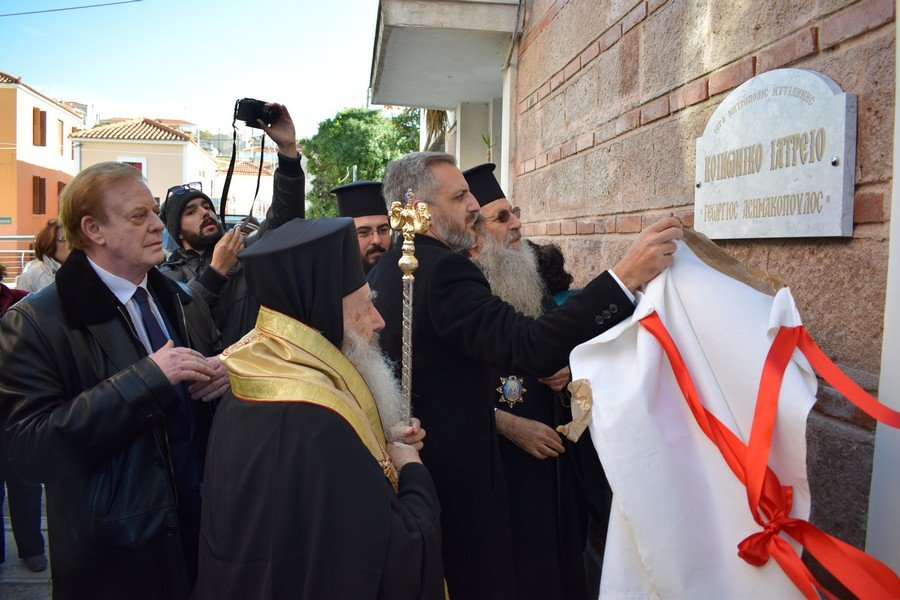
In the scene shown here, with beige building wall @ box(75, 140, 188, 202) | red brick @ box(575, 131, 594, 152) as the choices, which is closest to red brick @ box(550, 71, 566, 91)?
red brick @ box(575, 131, 594, 152)

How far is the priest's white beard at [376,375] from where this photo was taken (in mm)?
1933

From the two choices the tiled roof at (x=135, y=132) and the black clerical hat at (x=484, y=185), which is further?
the tiled roof at (x=135, y=132)

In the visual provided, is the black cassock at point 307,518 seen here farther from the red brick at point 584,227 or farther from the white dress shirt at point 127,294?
the red brick at point 584,227

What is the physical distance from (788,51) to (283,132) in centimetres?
213

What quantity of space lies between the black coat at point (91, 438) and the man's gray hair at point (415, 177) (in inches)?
43.0

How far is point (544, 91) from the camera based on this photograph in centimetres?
538

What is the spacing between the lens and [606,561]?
1680 millimetres

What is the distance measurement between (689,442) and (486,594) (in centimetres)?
117

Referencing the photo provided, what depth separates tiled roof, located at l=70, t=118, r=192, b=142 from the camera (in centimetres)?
4216

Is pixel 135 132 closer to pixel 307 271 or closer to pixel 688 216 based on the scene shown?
pixel 688 216

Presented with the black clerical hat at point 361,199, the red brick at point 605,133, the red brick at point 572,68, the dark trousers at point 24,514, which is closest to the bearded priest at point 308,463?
the black clerical hat at point 361,199

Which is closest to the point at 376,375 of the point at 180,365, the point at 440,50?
the point at 180,365

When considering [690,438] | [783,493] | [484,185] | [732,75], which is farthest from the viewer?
[484,185]

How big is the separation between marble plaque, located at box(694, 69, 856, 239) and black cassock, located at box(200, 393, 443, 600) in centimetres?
145
